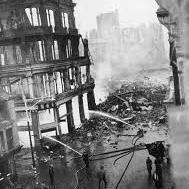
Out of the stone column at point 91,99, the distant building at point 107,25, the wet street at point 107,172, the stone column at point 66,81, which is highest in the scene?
the distant building at point 107,25

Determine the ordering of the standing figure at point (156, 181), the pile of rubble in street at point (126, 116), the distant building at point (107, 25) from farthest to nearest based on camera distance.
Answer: the distant building at point (107, 25) < the pile of rubble in street at point (126, 116) < the standing figure at point (156, 181)

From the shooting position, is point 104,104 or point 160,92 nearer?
point 104,104

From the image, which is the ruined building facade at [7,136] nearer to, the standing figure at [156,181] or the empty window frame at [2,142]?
Result: the empty window frame at [2,142]

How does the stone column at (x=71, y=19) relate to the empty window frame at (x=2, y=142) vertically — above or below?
above

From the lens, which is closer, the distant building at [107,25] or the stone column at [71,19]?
the stone column at [71,19]

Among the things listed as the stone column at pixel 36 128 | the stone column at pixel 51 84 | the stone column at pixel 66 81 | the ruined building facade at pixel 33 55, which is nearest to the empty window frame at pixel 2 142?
the ruined building facade at pixel 33 55

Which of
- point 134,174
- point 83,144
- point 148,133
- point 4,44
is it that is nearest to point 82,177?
point 134,174

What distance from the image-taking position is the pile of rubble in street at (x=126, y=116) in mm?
37188

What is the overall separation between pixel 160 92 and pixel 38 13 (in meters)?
32.6

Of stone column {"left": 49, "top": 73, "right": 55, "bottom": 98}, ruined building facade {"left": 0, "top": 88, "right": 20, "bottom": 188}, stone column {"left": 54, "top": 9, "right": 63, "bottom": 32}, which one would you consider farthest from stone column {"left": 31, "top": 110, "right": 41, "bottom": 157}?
stone column {"left": 54, "top": 9, "right": 63, "bottom": 32}

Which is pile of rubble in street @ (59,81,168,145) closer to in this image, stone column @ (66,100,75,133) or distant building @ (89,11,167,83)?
stone column @ (66,100,75,133)

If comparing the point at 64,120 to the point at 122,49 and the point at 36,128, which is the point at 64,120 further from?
the point at 122,49

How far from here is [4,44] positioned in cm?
3400

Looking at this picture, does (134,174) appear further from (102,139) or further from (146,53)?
(146,53)
